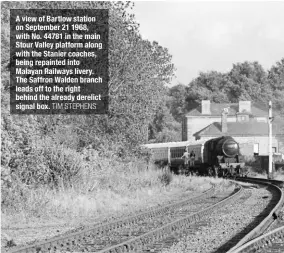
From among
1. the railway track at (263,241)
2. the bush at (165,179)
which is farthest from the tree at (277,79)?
the railway track at (263,241)

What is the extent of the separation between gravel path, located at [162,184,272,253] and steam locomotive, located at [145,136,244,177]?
706 inches

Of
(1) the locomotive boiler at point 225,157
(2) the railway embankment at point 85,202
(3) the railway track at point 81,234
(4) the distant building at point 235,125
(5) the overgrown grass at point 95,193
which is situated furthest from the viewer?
(4) the distant building at point 235,125

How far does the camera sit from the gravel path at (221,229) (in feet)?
33.9

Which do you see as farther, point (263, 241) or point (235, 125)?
point (235, 125)

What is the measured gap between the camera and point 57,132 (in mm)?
22969

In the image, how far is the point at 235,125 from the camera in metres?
84.8

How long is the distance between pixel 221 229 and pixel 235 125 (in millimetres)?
72873

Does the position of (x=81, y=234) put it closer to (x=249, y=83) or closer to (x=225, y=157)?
(x=225, y=157)

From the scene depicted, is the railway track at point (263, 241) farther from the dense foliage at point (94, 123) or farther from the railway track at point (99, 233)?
the dense foliage at point (94, 123)

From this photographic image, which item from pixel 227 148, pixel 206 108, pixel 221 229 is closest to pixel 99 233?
pixel 221 229

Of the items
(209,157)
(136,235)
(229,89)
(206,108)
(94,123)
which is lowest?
(136,235)

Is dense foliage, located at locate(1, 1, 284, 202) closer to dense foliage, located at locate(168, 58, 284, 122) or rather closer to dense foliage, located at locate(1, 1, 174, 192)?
dense foliage, located at locate(1, 1, 174, 192)

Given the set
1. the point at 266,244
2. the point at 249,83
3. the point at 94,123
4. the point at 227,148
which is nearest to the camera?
the point at 266,244

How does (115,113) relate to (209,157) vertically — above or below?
above
